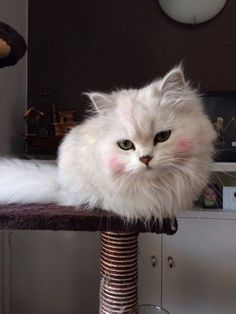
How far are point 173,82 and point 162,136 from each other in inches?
5.5

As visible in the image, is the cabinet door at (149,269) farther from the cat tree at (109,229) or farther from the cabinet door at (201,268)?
the cat tree at (109,229)

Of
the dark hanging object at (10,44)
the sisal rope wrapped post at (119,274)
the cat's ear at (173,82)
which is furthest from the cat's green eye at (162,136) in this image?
the dark hanging object at (10,44)

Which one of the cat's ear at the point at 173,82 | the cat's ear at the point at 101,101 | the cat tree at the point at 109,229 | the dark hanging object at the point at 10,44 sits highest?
the dark hanging object at the point at 10,44

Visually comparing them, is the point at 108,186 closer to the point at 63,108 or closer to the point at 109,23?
the point at 63,108

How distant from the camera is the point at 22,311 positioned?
1594 millimetres

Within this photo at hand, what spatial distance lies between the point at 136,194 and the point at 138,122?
0.18 metres

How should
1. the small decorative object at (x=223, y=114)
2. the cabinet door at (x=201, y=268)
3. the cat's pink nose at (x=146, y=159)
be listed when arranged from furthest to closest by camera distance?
the small decorative object at (x=223, y=114) < the cabinet door at (x=201, y=268) < the cat's pink nose at (x=146, y=159)

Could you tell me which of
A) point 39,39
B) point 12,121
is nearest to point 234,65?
point 39,39

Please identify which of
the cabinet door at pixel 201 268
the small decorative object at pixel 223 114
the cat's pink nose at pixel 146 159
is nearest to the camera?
the cat's pink nose at pixel 146 159

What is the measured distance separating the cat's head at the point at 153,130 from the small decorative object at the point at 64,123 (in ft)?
2.53

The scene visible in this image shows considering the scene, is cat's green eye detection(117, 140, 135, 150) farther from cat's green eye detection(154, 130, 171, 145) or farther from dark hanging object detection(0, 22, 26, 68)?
dark hanging object detection(0, 22, 26, 68)

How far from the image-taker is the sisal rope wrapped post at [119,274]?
0.92m

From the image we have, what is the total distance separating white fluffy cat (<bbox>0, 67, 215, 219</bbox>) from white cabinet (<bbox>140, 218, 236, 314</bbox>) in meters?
0.64

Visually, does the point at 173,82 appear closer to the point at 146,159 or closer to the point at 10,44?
the point at 146,159
